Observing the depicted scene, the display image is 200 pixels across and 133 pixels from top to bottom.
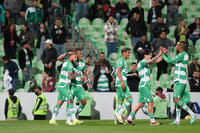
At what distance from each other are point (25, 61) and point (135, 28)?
16.0 ft

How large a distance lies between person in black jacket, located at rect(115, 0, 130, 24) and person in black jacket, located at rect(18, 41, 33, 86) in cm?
461

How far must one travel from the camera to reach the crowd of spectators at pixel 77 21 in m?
27.5

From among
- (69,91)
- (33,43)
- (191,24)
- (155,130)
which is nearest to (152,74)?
(191,24)

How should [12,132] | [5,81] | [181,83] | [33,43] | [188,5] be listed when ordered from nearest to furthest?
[12,132] < [181,83] < [5,81] < [33,43] < [188,5]

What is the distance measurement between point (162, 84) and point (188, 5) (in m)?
5.97

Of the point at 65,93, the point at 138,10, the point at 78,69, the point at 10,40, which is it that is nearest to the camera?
the point at 65,93

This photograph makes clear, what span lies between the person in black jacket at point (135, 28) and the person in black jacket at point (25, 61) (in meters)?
4.34

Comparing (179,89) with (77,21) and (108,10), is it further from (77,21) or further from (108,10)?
(77,21)

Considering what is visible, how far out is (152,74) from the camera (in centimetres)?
2900

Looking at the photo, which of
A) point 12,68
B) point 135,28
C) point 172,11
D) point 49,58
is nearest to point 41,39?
point 49,58

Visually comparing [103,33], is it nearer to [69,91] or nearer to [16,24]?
[16,24]

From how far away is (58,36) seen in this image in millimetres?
28641

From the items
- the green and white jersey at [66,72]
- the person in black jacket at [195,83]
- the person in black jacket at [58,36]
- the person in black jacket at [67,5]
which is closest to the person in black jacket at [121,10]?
the person in black jacket at [67,5]

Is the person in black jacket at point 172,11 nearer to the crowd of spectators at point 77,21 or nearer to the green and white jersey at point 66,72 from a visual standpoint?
the crowd of spectators at point 77,21
